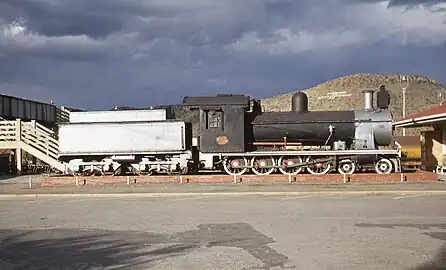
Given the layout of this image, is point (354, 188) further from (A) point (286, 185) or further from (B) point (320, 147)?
(B) point (320, 147)

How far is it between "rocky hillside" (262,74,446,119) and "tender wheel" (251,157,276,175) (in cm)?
5983

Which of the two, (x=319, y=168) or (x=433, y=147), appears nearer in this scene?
(x=319, y=168)

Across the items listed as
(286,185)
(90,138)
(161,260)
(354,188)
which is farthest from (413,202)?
(90,138)

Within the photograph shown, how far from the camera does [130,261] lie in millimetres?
9508

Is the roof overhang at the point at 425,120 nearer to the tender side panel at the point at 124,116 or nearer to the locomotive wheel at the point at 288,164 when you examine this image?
the locomotive wheel at the point at 288,164

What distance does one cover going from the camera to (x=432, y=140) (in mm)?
36125

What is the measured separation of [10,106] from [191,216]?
3099 centimetres

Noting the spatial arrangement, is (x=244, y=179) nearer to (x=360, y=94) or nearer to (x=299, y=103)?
(x=299, y=103)

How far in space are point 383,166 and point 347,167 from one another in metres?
1.62

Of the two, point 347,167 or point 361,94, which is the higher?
point 361,94

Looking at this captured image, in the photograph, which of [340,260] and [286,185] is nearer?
[340,260]

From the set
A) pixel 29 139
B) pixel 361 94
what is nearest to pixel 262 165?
pixel 29 139

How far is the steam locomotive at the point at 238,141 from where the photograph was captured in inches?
1054

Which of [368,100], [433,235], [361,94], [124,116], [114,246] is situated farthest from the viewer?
[361,94]
